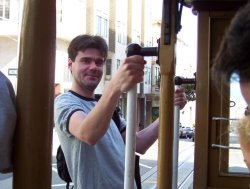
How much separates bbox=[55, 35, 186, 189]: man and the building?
1491cm

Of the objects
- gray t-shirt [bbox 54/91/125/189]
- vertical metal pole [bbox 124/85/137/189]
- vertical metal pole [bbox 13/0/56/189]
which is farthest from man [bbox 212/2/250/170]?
gray t-shirt [bbox 54/91/125/189]

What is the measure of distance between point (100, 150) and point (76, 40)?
546 millimetres

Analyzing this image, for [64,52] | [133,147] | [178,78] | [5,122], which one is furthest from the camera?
[64,52]

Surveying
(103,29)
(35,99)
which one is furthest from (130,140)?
(103,29)

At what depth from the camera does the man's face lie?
219 cm

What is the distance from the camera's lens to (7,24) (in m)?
24.1

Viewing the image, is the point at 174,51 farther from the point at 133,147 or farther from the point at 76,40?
the point at 76,40

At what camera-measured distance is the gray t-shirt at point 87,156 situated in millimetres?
2039

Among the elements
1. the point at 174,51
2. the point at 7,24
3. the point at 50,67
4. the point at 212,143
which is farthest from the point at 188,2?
the point at 7,24

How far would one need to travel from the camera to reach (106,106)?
5.77 ft

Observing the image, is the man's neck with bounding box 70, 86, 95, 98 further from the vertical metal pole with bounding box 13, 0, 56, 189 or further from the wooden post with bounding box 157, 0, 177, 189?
the vertical metal pole with bounding box 13, 0, 56, 189

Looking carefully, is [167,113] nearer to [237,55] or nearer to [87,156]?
[87,156]

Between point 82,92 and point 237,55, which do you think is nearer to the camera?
point 237,55

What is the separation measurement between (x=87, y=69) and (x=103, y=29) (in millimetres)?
29362
